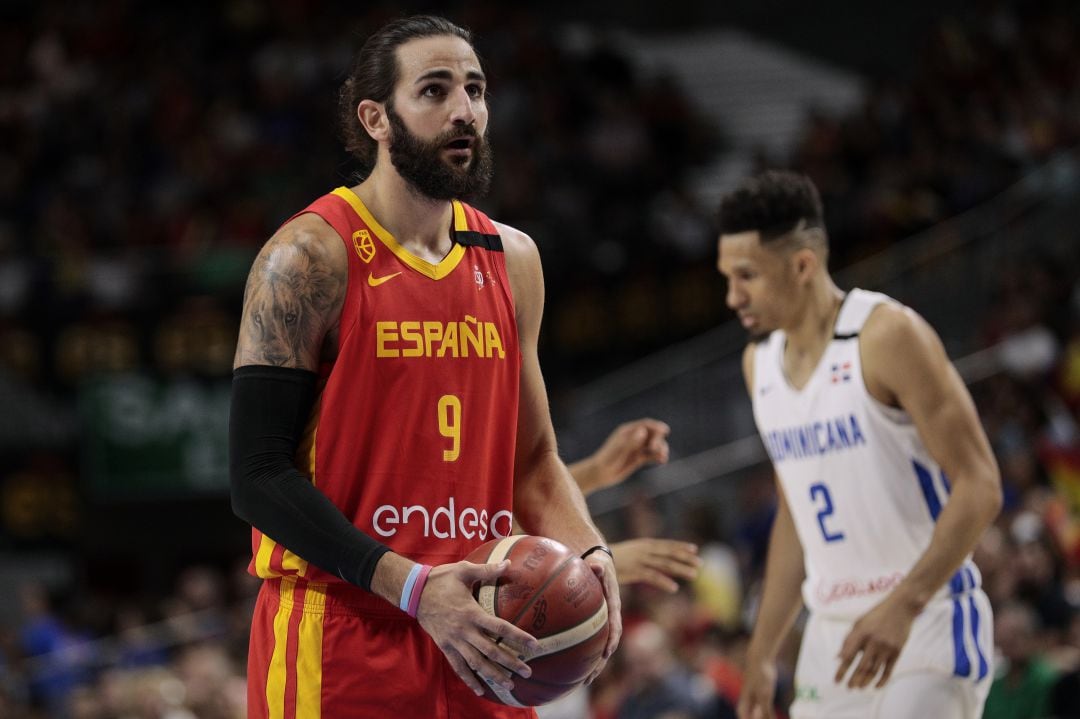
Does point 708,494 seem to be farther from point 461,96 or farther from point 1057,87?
point 461,96

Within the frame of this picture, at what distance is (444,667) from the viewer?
149 inches

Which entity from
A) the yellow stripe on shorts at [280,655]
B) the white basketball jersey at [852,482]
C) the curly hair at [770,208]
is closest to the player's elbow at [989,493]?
the white basketball jersey at [852,482]

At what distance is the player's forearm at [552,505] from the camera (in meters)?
4.06

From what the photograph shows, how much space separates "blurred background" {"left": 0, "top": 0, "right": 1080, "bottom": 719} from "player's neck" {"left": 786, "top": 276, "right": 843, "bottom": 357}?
11.1 ft

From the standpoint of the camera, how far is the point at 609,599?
12.3ft

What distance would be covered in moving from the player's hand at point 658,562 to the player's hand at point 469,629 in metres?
1.48

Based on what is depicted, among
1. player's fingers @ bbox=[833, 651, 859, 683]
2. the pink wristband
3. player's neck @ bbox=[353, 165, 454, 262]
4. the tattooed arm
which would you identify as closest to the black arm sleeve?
the tattooed arm

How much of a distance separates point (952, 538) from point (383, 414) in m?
2.09

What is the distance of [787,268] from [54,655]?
9669mm

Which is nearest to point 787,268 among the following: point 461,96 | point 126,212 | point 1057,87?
point 461,96

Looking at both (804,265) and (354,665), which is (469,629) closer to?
(354,665)

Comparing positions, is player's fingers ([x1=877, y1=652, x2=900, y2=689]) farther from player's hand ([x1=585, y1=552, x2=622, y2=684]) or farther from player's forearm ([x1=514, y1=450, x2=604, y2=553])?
player's hand ([x1=585, y1=552, x2=622, y2=684])

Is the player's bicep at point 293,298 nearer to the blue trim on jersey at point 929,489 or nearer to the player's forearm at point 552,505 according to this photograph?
the player's forearm at point 552,505

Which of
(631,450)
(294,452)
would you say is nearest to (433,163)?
(294,452)
